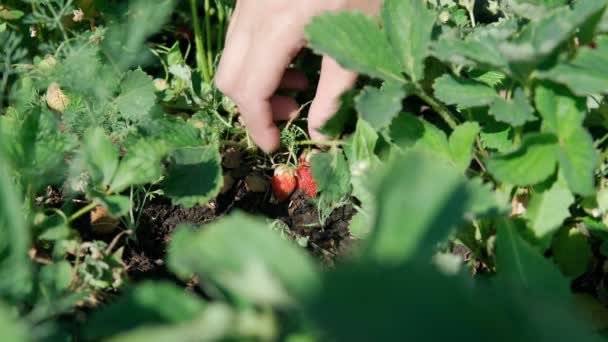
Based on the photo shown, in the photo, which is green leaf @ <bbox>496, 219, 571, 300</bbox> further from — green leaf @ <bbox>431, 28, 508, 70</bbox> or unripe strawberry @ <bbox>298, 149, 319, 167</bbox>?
unripe strawberry @ <bbox>298, 149, 319, 167</bbox>

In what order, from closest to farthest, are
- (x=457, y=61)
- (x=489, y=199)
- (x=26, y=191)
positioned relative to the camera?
1. (x=489, y=199)
2. (x=457, y=61)
3. (x=26, y=191)

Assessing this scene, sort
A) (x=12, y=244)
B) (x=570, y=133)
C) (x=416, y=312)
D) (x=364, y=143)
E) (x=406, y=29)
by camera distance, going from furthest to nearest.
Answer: (x=364, y=143) → (x=406, y=29) → (x=570, y=133) → (x=12, y=244) → (x=416, y=312)

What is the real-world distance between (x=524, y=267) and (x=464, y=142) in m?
0.23

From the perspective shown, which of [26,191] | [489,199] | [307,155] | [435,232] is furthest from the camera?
[307,155]

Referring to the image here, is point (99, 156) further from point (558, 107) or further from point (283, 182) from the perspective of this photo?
point (558, 107)

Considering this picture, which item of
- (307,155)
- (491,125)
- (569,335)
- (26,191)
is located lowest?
(307,155)

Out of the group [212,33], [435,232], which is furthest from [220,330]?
[212,33]

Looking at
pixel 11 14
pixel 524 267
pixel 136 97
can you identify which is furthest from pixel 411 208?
pixel 11 14

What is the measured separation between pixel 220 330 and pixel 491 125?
2.68 feet

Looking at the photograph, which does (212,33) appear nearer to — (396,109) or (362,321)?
(396,109)

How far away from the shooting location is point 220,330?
555 mm

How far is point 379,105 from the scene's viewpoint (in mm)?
1089

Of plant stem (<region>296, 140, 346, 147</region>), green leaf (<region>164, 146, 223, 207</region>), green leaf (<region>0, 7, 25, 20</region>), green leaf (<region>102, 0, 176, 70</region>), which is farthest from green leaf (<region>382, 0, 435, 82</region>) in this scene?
green leaf (<region>0, 7, 25, 20</region>)

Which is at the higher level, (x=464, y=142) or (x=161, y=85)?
(x=464, y=142)
